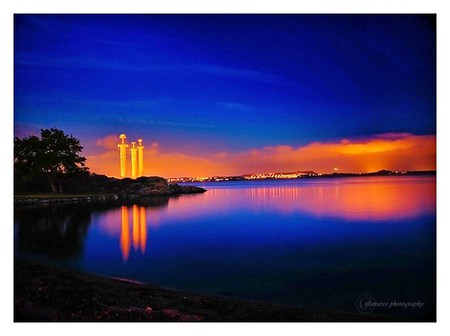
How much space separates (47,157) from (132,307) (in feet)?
106

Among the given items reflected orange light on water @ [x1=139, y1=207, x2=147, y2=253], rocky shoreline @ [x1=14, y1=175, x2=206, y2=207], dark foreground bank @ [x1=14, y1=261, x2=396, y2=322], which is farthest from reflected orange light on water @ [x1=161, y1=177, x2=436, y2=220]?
rocky shoreline @ [x1=14, y1=175, x2=206, y2=207]

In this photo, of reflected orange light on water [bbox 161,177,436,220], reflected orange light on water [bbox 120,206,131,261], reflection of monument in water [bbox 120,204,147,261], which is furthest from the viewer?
reflected orange light on water [bbox 161,177,436,220]

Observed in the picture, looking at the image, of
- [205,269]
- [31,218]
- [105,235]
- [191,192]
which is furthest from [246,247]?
[191,192]

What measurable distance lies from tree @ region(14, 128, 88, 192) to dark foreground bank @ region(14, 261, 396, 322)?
95.1 feet

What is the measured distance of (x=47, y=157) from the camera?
33688mm

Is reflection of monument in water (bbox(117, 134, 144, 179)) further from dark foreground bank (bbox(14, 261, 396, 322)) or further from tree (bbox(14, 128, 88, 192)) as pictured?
dark foreground bank (bbox(14, 261, 396, 322))

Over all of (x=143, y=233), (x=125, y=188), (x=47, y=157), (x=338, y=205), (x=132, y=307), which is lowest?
(x=143, y=233)

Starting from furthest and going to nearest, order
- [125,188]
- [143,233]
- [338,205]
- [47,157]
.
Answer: [125,188] < [47,157] < [338,205] < [143,233]

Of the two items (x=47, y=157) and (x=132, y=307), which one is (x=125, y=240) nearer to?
(x=132, y=307)

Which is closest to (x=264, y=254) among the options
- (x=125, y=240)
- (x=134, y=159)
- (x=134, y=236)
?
(x=125, y=240)

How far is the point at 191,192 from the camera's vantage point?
53844 millimetres

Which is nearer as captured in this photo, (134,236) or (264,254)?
(264,254)

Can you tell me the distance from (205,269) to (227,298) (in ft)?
8.23

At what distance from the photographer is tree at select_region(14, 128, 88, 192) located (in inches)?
1278
